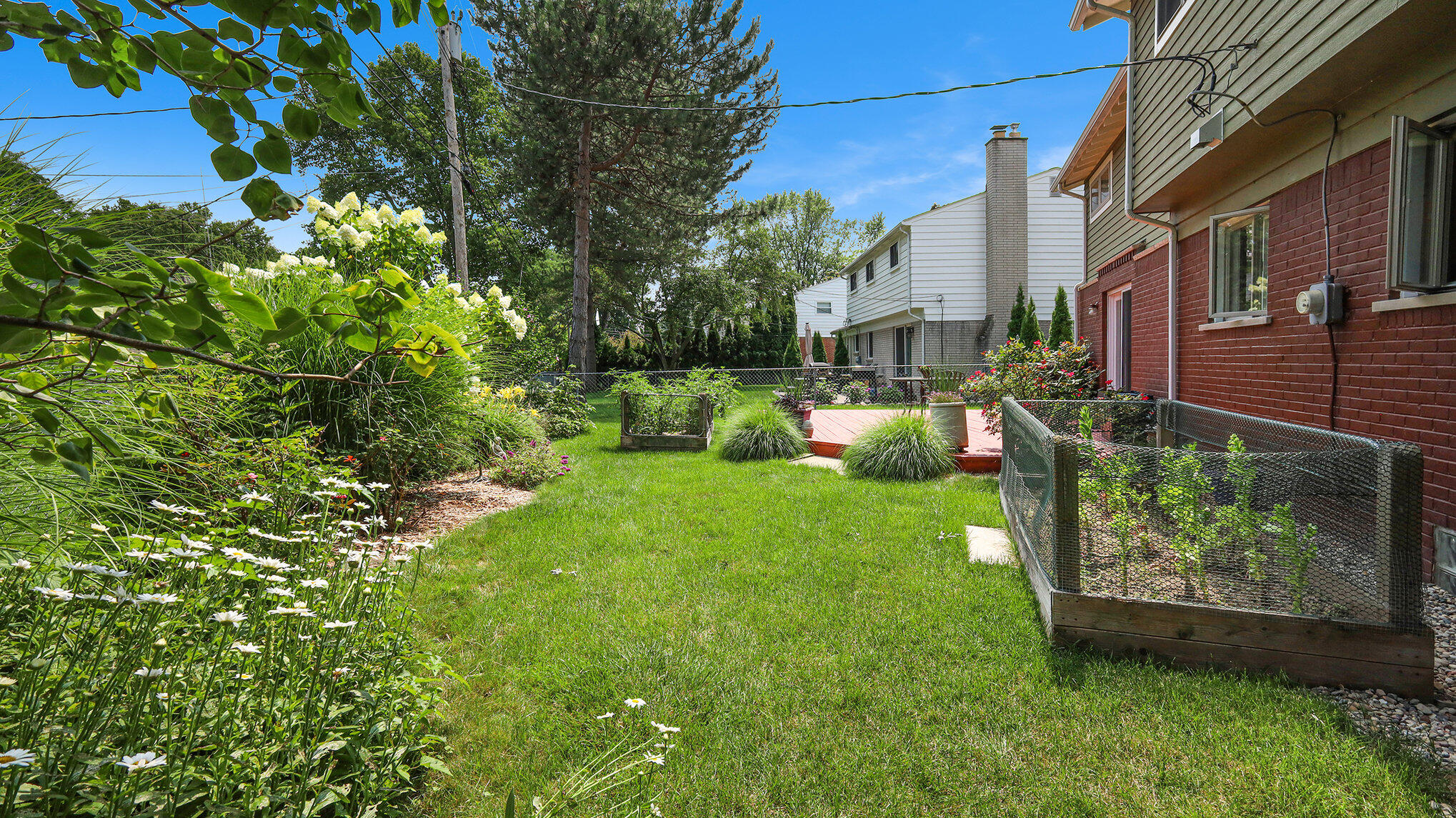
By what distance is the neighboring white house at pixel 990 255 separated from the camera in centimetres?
1789

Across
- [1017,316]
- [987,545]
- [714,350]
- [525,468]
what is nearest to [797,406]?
[525,468]

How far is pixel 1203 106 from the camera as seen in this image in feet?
17.7

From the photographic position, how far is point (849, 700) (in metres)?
2.67

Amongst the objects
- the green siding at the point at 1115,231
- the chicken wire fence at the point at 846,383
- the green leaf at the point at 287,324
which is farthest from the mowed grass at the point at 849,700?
the chicken wire fence at the point at 846,383

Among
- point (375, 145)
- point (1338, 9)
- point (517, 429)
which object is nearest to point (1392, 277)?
point (1338, 9)

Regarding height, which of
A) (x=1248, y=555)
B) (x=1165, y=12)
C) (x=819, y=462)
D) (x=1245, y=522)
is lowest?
(x=819, y=462)

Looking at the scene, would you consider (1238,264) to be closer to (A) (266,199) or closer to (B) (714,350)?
(A) (266,199)

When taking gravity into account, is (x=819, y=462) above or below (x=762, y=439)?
below

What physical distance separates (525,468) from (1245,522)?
5961mm

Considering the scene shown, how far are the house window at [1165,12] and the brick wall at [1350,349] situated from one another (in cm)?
211

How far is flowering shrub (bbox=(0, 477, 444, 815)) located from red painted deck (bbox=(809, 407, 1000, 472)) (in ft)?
20.9

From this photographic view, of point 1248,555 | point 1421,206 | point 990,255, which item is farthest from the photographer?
point 990,255

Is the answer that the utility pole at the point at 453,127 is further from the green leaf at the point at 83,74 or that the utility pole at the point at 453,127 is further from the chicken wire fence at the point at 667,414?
the green leaf at the point at 83,74

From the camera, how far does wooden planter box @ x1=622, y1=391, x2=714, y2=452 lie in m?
9.47
